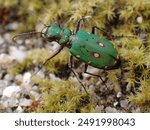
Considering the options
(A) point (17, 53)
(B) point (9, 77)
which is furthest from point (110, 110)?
(A) point (17, 53)

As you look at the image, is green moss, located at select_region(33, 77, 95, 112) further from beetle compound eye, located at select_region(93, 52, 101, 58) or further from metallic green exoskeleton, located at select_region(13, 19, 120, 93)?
beetle compound eye, located at select_region(93, 52, 101, 58)

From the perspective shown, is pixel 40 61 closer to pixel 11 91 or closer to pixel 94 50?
pixel 11 91

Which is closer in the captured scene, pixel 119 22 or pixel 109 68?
pixel 109 68

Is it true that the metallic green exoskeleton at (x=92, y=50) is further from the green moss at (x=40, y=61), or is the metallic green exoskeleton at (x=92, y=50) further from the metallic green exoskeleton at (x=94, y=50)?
the green moss at (x=40, y=61)

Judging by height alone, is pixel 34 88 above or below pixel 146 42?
below

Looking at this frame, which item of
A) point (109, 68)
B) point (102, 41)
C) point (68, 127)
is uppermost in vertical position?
point (102, 41)

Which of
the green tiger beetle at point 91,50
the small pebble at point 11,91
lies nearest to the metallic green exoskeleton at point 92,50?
the green tiger beetle at point 91,50

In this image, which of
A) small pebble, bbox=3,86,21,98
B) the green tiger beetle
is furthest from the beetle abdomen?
small pebble, bbox=3,86,21,98

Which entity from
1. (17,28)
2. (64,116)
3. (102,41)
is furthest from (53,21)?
(64,116)

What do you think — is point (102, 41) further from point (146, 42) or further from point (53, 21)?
point (53, 21)
